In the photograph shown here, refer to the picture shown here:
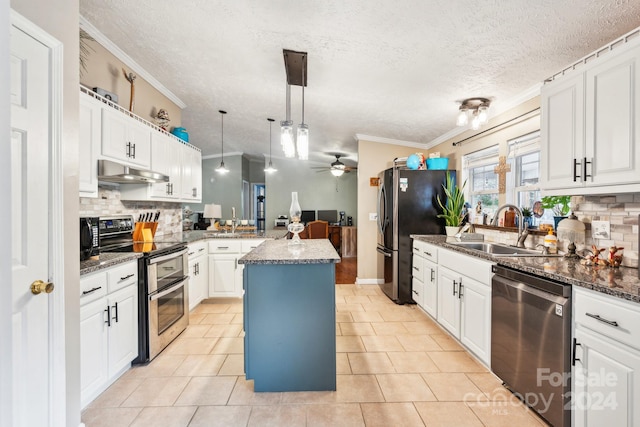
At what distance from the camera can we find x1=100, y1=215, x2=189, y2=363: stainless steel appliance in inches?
85.6

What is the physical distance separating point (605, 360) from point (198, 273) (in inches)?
132

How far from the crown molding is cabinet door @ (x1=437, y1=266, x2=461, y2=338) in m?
3.62

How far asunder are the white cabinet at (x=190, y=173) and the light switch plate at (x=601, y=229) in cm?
389

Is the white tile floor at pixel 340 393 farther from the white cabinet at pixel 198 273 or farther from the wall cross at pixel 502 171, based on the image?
the wall cross at pixel 502 171

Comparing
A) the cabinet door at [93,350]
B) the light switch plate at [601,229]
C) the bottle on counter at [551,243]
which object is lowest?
the cabinet door at [93,350]

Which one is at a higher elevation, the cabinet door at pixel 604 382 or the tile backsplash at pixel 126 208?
the tile backsplash at pixel 126 208

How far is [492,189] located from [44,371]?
151 inches

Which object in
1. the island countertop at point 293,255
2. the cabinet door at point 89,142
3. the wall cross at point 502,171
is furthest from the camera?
the wall cross at point 502,171

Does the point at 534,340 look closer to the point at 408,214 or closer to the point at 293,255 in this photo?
the point at 293,255

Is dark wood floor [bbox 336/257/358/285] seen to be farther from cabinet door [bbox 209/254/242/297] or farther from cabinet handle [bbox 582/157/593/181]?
cabinet handle [bbox 582/157/593/181]

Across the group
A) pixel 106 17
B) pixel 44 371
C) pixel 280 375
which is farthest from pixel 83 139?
pixel 280 375

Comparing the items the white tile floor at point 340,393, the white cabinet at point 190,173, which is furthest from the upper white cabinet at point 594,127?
the white cabinet at point 190,173

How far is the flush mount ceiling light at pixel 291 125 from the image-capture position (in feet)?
7.00

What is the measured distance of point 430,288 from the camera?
9.67ft
